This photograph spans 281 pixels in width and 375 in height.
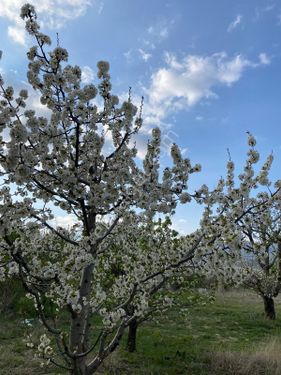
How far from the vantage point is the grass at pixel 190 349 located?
1006 cm

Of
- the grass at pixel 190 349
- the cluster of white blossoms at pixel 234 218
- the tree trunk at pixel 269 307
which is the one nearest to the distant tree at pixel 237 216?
the cluster of white blossoms at pixel 234 218

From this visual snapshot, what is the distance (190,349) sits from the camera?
11922mm

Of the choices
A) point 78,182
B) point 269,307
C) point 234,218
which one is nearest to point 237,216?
point 234,218

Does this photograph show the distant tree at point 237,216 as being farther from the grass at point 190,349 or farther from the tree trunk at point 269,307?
the tree trunk at point 269,307

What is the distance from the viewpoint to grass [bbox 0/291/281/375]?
10.1 metres

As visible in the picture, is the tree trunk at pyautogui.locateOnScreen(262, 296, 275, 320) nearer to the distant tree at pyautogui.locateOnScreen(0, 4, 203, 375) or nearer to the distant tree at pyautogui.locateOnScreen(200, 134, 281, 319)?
the distant tree at pyautogui.locateOnScreen(200, 134, 281, 319)

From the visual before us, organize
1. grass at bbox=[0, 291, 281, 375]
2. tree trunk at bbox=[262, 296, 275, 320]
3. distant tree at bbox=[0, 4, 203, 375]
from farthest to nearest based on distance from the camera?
tree trunk at bbox=[262, 296, 275, 320]
grass at bbox=[0, 291, 281, 375]
distant tree at bbox=[0, 4, 203, 375]

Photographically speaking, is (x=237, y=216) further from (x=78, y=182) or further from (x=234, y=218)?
(x=78, y=182)

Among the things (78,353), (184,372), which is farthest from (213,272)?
(184,372)

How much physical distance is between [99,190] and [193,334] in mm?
10926

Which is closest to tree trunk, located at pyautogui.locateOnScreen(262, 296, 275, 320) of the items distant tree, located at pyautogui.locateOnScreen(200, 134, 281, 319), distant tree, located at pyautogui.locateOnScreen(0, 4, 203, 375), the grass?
the grass

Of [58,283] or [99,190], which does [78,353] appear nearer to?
[58,283]

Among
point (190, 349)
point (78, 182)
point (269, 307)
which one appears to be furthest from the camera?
point (269, 307)

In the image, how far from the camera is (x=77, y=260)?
5.73m
